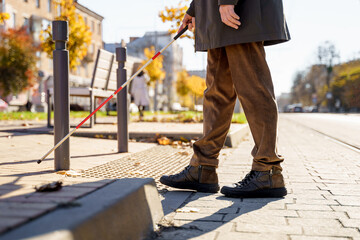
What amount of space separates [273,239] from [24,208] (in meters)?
1.16

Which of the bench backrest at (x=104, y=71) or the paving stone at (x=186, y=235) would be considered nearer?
the paving stone at (x=186, y=235)

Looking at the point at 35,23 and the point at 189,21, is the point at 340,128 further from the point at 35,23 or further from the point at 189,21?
the point at 35,23

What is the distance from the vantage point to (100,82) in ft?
30.1

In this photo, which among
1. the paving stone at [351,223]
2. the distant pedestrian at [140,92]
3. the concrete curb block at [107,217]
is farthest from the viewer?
the distant pedestrian at [140,92]

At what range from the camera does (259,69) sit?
305cm

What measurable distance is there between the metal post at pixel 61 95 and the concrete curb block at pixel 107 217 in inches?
48.4

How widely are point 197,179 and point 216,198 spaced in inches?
9.5

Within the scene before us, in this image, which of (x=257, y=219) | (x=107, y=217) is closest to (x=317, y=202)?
(x=257, y=219)

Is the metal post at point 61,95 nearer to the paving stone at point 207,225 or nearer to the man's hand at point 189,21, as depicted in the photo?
the man's hand at point 189,21

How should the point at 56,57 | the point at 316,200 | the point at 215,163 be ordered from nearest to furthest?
the point at 316,200
the point at 215,163
the point at 56,57

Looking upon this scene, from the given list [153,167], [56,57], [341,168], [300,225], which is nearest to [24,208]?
[300,225]

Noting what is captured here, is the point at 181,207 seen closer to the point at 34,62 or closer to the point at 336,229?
the point at 336,229

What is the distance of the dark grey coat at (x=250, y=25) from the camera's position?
2.97 metres

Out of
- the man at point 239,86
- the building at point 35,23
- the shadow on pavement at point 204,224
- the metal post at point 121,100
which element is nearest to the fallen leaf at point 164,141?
the metal post at point 121,100
